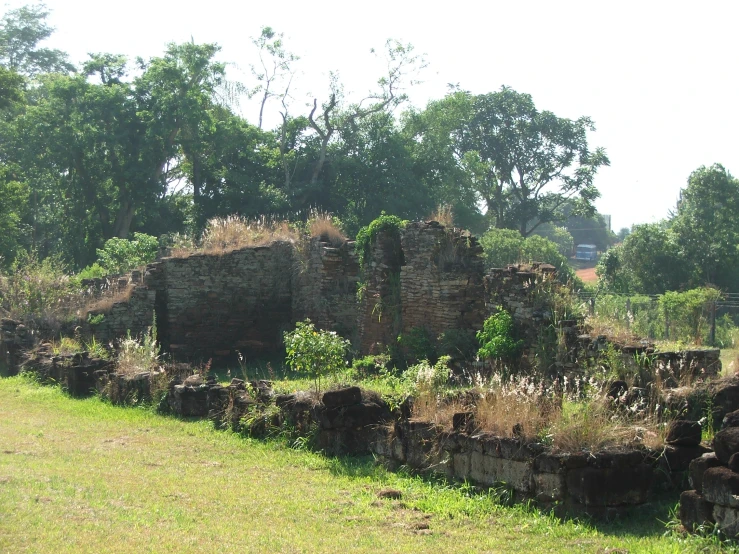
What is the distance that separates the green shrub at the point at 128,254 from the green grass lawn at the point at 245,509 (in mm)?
15622

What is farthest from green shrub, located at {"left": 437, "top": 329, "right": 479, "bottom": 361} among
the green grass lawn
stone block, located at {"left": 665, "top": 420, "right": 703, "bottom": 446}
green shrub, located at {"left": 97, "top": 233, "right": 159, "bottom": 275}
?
green shrub, located at {"left": 97, "top": 233, "right": 159, "bottom": 275}

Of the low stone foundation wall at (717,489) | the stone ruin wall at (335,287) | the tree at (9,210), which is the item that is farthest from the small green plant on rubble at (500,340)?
the tree at (9,210)

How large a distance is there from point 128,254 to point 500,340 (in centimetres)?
1764

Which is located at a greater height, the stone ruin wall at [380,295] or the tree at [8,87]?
the tree at [8,87]

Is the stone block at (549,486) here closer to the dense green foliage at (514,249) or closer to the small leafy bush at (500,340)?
the small leafy bush at (500,340)

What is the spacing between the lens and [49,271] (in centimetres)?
2467

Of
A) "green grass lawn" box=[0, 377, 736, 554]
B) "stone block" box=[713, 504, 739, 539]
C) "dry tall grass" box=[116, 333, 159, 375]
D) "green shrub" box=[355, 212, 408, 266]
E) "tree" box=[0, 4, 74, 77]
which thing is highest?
"tree" box=[0, 4, 74, 77]

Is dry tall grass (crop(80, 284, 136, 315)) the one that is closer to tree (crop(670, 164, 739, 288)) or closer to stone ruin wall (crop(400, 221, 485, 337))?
stone ruin wall (crop(400, 221, 485, 337))

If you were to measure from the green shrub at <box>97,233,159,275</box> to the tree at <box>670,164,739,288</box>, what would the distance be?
67.0ft

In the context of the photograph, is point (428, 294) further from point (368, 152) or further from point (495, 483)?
point (368, 152)

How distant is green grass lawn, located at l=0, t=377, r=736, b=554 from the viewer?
24.6 feet

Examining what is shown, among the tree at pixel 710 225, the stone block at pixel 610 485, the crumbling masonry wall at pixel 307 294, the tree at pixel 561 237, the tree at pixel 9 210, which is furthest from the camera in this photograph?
the tree at pixel 561 237

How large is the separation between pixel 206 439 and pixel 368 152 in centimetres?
2947

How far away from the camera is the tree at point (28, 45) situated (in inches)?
2482
